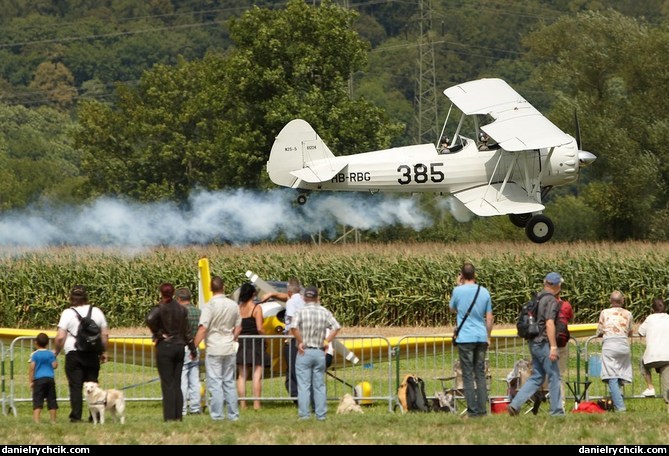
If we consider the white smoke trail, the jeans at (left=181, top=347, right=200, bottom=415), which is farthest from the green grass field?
the white smoke trail

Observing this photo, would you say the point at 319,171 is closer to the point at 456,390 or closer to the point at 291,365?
the point at 291,365

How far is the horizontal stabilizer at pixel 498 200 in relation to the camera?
30.5 metres

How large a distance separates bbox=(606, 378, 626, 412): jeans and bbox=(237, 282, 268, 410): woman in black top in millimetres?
4243

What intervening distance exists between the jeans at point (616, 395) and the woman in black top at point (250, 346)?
167 inches

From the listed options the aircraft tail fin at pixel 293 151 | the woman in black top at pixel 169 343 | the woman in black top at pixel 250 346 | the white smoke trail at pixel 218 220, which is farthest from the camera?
the white smoke trail at pixel 218 220

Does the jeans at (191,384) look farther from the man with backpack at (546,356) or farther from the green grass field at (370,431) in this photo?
the man with backpack at (546,356)

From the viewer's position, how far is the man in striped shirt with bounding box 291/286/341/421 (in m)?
15.9

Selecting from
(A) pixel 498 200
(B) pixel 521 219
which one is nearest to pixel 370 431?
(A) pixel 498 200

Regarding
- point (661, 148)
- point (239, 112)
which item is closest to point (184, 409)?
point (239, 112)

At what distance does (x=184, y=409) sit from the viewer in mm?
17422

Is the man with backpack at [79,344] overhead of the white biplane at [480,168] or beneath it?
beneath

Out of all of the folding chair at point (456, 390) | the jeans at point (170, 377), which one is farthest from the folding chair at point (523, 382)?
the jeans at point (170, 377)

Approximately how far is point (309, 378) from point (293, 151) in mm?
17324

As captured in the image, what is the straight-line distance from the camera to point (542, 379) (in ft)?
52.6
